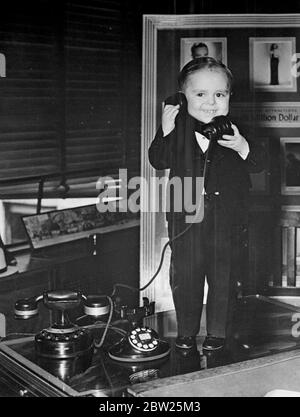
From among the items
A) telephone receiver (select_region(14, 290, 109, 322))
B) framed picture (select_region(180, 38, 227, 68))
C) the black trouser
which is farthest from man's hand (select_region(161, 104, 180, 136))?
telephone receiver (select_region(14, 290, 109, 322))

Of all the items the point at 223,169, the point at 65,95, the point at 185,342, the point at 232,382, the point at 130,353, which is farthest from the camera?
the point at 65,95

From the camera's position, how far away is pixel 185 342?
1.54 m

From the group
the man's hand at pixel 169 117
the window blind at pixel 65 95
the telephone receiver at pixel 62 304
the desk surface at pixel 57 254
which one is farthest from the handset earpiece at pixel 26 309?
the man's hand at pixel 169 117

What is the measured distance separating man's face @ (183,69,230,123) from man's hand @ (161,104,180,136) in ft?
0.15

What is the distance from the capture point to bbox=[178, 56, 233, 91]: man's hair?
1650mm

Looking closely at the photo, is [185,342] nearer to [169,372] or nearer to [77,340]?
[169,372]

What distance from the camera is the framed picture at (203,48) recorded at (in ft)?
5.61

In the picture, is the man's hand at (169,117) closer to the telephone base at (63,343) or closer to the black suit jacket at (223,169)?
the black suit jacket at (223,169)

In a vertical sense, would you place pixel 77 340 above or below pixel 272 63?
below

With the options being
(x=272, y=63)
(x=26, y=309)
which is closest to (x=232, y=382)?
(x=26, y=309)

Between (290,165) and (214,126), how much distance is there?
29cm

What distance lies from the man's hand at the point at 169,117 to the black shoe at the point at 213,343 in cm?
58
